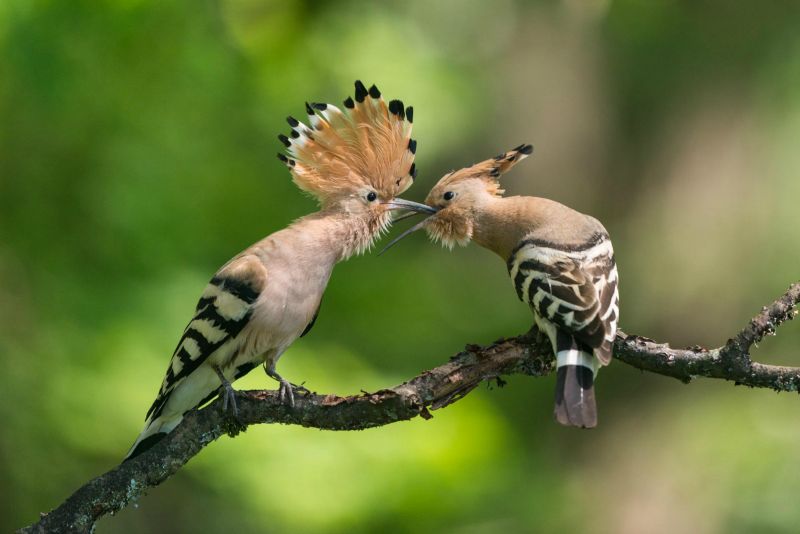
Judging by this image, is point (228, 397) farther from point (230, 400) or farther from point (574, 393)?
point (574, 393)

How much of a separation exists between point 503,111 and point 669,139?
1.23 metres

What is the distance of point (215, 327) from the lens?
10.7 ft

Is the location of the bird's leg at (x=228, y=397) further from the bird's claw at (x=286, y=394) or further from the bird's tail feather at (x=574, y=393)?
the bird's tail feather at (x=574, y=393)

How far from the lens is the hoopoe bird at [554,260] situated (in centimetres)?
293

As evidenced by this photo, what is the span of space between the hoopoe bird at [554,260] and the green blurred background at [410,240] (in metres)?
1.20

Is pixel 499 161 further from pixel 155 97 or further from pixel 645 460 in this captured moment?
pixel 645 460

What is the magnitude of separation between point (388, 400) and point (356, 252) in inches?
42.3

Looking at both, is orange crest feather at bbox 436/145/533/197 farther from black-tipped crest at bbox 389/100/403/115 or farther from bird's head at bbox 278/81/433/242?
black-tipped crest at bbox 389/100/403/115

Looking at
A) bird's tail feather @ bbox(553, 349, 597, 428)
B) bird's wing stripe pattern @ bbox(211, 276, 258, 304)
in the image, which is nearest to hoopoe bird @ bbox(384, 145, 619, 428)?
bird's tail feather @ bbox(553, 349, 597, 428)

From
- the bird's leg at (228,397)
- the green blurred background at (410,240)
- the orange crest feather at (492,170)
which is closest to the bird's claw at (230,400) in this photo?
the bird's leg at (228,397)

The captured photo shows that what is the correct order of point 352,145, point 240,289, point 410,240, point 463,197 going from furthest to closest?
point 410,240 → point 463,197 → point 352,145 → point 240,289

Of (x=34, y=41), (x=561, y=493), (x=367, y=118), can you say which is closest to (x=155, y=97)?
(x=34, y=41)

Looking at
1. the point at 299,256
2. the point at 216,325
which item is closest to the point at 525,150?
the point at 299,256

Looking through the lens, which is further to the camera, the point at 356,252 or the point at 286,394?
the point at 356,252
